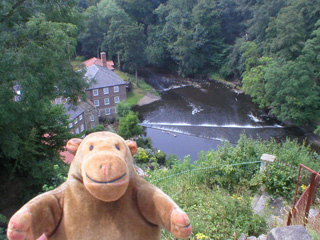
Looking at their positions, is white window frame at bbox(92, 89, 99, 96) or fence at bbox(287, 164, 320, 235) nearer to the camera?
fence at bbox(287, 164, 320, 235)

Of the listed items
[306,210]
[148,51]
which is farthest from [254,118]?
[306,210]

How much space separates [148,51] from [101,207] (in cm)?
4099

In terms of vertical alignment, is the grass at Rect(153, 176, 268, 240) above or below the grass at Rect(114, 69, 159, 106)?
above

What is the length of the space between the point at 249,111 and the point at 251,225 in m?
24.9

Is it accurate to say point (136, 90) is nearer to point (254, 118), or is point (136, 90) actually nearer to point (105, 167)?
point (254, 118)

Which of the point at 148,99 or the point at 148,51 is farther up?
the point at 148,51

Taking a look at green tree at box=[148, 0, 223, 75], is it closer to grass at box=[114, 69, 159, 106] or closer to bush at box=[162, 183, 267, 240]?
grass at box=[114, 69, 159, 106]

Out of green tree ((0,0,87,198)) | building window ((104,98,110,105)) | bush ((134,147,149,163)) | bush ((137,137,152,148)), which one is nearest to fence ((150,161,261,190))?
green tree ((0,0,87,198))

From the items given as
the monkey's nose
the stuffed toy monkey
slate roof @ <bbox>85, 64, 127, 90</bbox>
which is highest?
the monkey's nose

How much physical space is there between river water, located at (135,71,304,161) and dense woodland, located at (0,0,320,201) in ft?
5.56

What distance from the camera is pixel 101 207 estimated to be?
305cm

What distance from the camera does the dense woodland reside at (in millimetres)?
9595

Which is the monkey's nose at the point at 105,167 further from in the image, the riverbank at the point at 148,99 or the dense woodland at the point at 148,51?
the riverbank at the point at 148,99

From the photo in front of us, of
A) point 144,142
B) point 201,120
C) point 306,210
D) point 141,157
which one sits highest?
point 306,210
